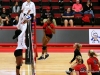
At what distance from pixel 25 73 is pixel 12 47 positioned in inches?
235

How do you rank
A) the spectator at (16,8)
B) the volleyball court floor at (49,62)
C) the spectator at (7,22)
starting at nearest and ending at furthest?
the volleyball court floor at (49,62) < the spectator at (7,22) < the spectator at (16,8)

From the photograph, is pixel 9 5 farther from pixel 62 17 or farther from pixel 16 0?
pixel 62 17

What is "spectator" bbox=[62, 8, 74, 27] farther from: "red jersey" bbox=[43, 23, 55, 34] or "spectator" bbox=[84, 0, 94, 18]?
"red jersey" bbox=[43, 23, 55, 34]

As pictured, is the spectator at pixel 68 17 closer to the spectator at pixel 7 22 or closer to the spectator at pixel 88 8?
the spectator at pixel 88 8

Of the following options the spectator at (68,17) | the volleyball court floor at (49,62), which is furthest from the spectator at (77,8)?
the volleyball court floor at (49,62)

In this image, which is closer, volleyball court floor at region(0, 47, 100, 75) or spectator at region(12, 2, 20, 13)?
volleyball court floor at region(0, 47, 100, 75)

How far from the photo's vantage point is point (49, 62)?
13.3 m

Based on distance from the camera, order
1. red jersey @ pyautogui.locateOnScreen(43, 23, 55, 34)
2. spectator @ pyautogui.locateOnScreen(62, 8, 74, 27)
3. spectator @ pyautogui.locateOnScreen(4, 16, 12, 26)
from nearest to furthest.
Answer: red jersey @ pyautogui.locateOnScreen(43, 23, 55, 34) < spectator @ pyautogui.locateOnScreen(4, 16, 12, 26) < spectator @ pyautogui.locateOnScreen(62, 8, 74, 27)

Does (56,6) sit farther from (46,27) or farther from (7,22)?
(46,27)

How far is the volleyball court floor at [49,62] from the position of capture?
38.3 ft

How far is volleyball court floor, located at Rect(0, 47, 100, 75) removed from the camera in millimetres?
11669

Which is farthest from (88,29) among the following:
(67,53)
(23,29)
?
(23,29)

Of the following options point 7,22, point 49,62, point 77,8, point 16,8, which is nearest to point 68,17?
point 77,8

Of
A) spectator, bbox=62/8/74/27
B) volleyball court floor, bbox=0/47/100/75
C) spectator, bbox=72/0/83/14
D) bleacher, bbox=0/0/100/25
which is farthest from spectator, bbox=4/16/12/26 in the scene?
spectator, bbox=72/0/83/14
